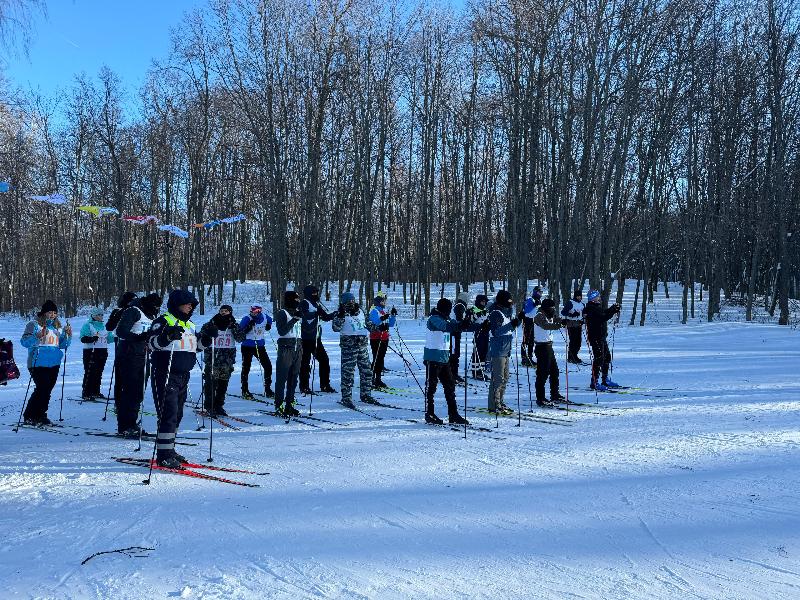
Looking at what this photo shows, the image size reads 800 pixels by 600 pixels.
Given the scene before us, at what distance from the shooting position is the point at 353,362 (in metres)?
10.9

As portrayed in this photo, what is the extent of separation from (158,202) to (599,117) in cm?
2683

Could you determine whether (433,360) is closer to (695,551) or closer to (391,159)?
(695,551)

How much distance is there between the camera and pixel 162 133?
3372cm

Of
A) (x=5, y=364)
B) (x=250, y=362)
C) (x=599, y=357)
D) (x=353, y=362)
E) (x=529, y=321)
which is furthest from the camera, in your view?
(x=529, y=321)

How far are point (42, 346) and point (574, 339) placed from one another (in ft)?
38.2

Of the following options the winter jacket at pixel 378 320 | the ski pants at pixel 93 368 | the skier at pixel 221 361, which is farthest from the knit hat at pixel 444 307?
the ski pants at pixel 93 368

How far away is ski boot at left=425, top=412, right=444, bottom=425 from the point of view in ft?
30.0

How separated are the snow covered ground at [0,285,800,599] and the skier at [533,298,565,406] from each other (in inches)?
39.1

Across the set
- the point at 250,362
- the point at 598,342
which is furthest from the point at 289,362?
the point at 598,342

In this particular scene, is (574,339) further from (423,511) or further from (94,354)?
(423,511)

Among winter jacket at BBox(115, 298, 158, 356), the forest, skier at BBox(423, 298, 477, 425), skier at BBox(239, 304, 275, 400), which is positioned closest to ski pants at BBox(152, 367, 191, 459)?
winter jacket at BBox(115, 298, 158, 356)

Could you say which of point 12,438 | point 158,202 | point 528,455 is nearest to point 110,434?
point 12,438

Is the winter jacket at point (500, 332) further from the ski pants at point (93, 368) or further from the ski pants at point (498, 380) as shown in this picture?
the ski pants at point (93, 368)

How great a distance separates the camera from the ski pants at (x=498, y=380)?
993cm
